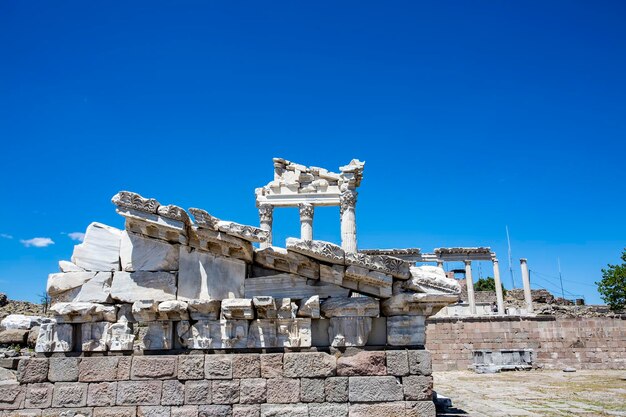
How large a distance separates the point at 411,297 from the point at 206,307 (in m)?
2.74

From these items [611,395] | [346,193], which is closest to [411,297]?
[611,395]

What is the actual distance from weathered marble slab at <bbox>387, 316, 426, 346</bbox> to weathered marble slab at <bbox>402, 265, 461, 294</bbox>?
Result: 16.0 inches

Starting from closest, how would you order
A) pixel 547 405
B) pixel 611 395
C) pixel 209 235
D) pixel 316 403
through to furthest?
pixel 316 403
pixel 209 235
pixel 547 405
pixel 611 395

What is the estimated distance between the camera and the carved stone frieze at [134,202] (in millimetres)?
6605

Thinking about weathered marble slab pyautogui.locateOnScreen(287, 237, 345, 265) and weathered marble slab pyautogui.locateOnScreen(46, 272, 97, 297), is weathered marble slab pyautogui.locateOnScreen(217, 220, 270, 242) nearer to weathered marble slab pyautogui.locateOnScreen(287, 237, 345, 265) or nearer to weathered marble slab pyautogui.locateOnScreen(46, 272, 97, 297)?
weathered marble slab pyautogui.locateOnScreen(287, 237, 345, 265)

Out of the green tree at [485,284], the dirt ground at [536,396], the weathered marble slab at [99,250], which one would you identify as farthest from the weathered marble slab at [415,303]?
the green tree at [485,284]

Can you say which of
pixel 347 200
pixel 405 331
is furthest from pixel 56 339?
pixel 347 200

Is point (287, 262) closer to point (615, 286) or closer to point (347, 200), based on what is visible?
point (347, 200)

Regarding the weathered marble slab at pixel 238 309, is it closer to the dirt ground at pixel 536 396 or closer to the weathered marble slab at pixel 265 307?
the weathered marble slab at pixel 265 307

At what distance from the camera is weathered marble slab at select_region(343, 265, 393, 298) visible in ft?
20.9

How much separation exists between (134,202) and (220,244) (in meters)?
1.32

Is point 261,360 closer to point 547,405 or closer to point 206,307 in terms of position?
point 206,307

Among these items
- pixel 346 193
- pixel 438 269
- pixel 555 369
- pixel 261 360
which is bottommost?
pixel 555 369

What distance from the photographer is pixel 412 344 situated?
6371 millimetres
